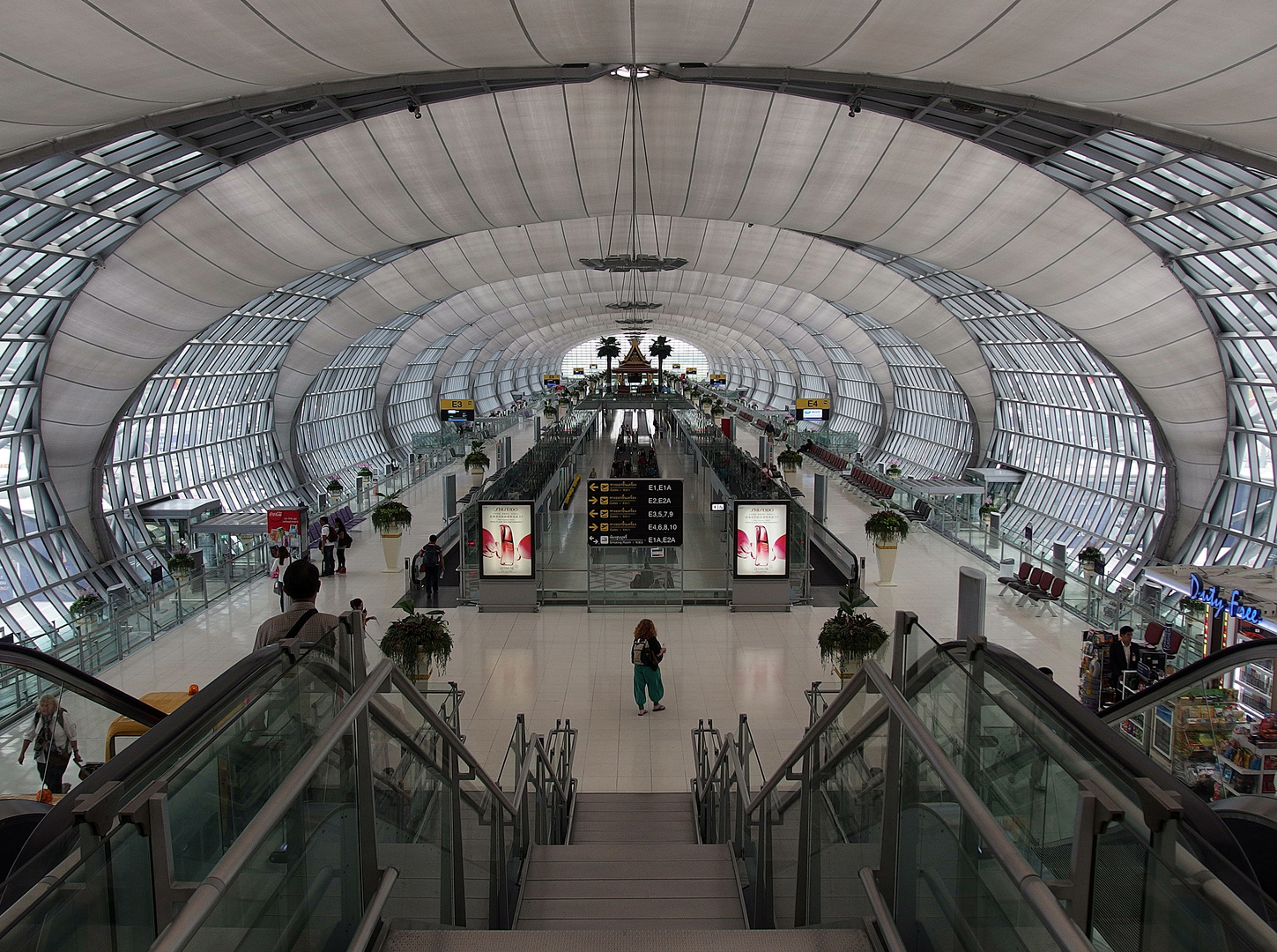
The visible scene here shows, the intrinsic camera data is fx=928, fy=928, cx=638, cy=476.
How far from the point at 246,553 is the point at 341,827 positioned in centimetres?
1684

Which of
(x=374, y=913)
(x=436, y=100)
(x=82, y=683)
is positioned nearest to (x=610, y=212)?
(x=436, y=100)

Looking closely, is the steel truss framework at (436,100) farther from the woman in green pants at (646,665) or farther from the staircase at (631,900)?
the staircase at (631,900)

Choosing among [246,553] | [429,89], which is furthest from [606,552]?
[429,89]

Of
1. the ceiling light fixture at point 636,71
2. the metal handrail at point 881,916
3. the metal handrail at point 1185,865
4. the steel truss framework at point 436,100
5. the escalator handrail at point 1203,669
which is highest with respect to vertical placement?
the ceiling light fixture at point 636,71

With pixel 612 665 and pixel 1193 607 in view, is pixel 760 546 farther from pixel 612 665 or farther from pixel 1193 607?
pixel 1193 607

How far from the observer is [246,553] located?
18.5m

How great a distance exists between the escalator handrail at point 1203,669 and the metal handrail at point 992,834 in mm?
2536

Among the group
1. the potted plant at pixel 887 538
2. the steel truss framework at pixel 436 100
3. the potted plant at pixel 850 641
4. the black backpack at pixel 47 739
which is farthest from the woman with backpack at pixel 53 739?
the potted plant at pixel 887 538

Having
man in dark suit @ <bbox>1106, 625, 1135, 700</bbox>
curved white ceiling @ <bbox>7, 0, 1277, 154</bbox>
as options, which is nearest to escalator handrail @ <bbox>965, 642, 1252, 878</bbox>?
man in dark suit @ <bbox>1106, 625, 1135, 700</bbox>

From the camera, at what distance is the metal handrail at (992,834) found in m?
1.82

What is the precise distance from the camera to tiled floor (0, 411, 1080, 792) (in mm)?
10586

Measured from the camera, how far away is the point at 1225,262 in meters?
24.7

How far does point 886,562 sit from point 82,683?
16136 millimetres

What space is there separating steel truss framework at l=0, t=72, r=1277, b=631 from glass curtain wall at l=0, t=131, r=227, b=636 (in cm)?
5
